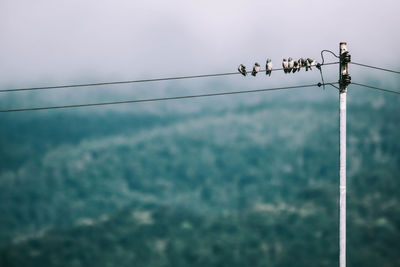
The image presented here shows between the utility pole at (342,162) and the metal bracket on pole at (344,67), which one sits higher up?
the metal bracket on pole at (344,67)

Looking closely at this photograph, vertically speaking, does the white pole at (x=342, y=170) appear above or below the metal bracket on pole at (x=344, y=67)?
below

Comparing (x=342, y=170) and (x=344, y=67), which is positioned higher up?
(x=344, y=67)

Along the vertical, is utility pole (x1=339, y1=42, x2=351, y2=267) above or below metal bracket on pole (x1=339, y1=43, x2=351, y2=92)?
below

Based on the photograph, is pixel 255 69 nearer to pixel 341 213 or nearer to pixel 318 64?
pixel 318 64

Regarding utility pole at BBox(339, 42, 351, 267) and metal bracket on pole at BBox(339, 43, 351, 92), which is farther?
metal bracket on pole at BBox(339, 43, 351, 92)

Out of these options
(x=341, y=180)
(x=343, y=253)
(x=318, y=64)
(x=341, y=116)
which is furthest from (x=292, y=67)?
(x=343, y=253)

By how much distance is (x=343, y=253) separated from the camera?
61.8 feet

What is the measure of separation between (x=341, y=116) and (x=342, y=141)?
0.88 meters

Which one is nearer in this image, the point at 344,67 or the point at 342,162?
the point at 342,162

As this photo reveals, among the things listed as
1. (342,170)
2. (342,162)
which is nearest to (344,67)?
(342,162)

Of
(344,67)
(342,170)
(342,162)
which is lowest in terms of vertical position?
(342,170)

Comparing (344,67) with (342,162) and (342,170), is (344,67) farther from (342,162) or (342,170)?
(342,170)

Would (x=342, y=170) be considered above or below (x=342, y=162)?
below

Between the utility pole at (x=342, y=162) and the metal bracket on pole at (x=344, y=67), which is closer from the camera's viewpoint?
the utility pole at (x=342, y=162)
